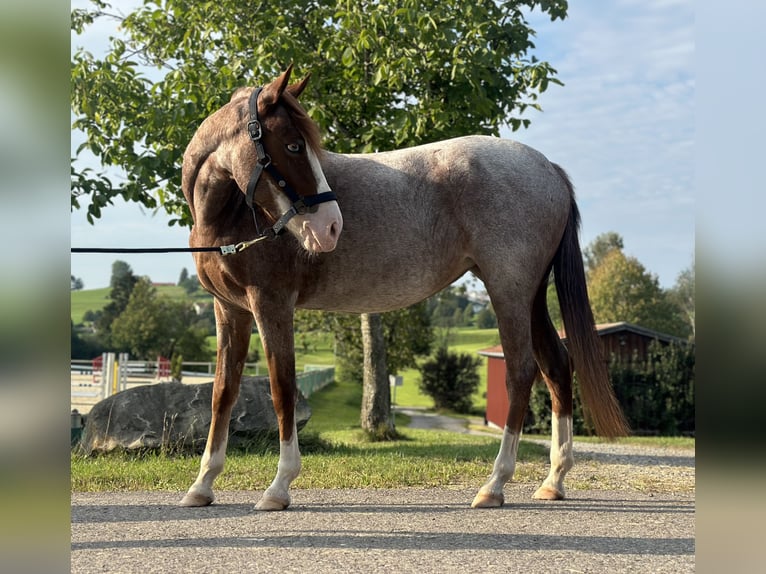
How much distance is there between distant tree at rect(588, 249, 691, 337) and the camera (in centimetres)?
5769

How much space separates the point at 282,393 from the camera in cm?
513

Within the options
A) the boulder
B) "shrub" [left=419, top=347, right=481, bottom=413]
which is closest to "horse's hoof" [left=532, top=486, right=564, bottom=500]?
the boulder

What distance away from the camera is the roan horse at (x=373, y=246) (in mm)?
4852

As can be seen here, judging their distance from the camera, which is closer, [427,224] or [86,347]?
[427,224]

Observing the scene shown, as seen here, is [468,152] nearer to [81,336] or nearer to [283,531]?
[283,531]

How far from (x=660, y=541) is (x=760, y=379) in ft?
11.4

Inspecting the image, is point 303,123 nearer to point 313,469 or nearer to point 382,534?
point 382,534

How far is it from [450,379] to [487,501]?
137 ft

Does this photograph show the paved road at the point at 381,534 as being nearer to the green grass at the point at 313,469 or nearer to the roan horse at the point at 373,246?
the roan horse at the point at 373,246

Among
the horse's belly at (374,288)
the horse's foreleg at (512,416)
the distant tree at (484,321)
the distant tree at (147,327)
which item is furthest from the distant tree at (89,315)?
the horse's foreleg at (512,416)

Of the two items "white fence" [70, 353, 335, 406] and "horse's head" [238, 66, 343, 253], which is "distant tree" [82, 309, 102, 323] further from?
"horse's head" [238, 66, 343, 253]

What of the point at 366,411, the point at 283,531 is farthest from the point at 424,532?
the point at 366,411

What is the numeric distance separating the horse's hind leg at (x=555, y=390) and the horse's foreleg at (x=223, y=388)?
2423mm

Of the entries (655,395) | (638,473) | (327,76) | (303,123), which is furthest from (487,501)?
(655,395)
